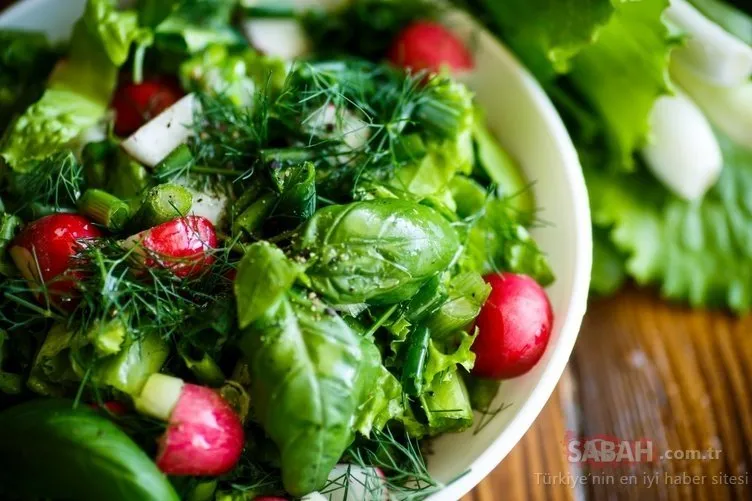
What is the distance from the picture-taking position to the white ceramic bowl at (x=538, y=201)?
1042 mm

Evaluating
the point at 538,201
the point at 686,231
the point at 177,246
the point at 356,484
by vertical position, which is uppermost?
the point at 177,246

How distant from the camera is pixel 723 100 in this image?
1.57 meters

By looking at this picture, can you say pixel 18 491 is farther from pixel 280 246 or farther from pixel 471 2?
pixel 471 2

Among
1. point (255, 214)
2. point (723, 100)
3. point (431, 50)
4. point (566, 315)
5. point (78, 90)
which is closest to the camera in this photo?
point (255, 214)

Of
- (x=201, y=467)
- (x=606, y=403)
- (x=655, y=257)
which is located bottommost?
(x=606, y=403)

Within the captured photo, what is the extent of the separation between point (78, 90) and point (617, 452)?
1205mm

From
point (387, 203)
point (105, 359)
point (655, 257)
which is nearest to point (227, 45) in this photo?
point (387, 203)

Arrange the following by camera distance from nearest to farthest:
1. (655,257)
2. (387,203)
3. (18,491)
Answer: (18,491) → (387,203) → (655,257)

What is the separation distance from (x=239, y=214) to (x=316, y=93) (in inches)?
9.9

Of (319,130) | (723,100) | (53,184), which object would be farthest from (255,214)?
(723,100)

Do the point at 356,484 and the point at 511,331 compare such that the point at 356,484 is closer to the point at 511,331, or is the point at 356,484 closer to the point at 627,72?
the point at 511,331

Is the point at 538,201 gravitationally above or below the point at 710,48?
below

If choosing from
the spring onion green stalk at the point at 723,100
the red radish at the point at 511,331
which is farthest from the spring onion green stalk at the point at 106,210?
the spring onion green stalk at the point at 723,100

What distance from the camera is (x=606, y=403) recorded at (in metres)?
1.45
